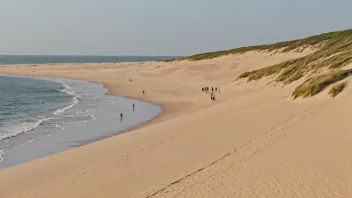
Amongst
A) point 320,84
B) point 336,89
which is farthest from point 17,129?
point 336,89

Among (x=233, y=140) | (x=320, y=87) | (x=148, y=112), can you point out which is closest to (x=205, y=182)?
(x=233, y=140)

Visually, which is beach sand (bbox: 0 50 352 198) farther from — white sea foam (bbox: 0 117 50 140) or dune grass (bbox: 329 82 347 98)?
white sea foam (bbox: 0 117 50 140)

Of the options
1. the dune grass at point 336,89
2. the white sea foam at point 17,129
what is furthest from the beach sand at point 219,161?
the white sea foam at point 17,129

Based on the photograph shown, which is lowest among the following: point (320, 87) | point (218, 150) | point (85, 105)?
point (85, 105)

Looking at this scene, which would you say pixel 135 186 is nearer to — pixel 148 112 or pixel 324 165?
pixel 324 165

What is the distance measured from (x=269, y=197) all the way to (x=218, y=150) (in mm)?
5629

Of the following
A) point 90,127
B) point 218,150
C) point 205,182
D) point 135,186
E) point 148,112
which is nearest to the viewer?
point 205,182

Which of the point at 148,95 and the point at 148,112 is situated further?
the point at 148,95

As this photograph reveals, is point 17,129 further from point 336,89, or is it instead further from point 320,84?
point 336,89

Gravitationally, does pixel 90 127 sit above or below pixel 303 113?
below

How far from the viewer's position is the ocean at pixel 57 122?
69.2ft

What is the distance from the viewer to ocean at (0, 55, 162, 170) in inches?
830

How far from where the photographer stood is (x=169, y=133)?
816 inches

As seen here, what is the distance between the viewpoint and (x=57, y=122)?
30.0 meters
